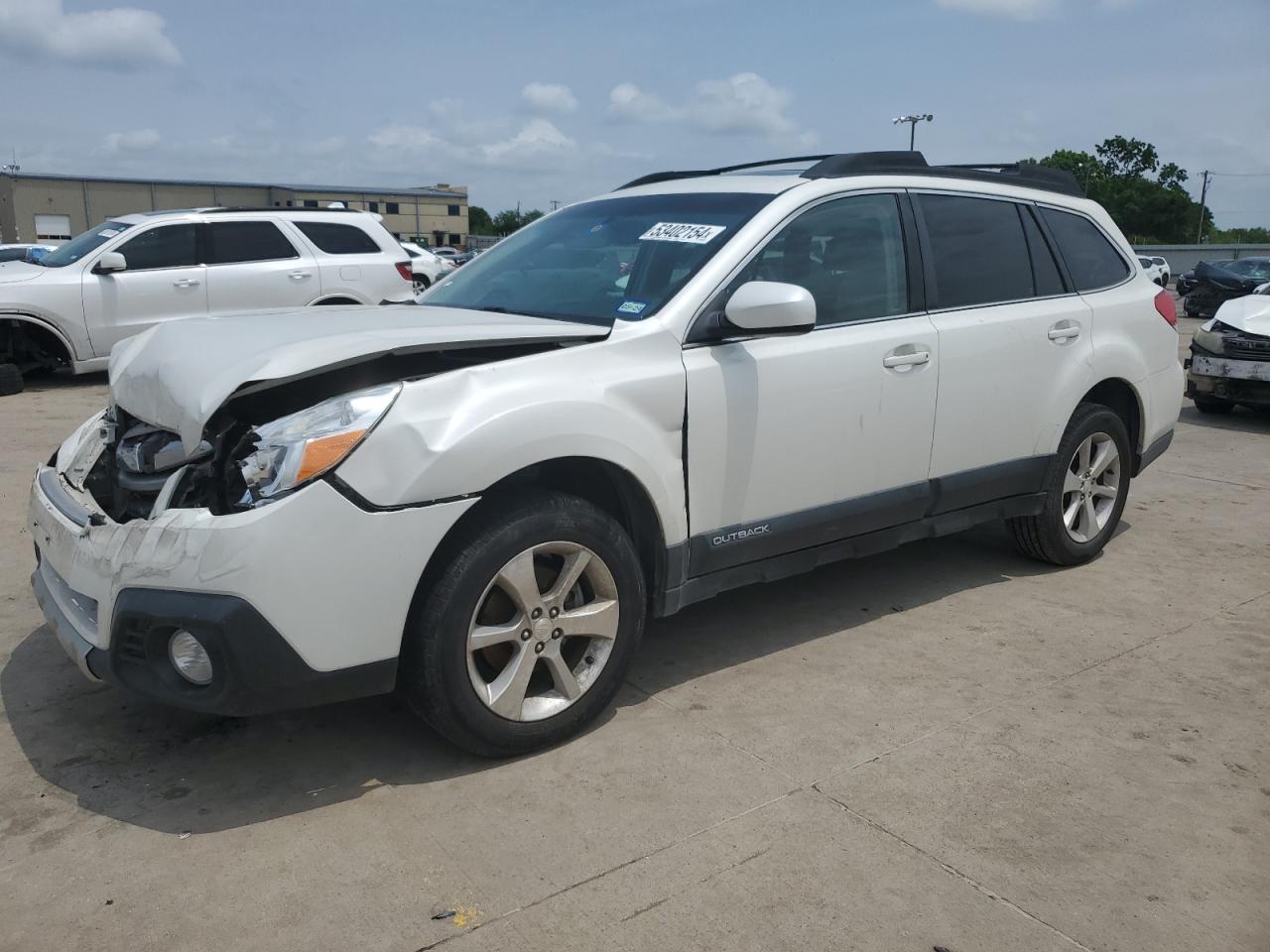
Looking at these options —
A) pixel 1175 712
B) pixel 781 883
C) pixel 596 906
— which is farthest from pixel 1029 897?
pixel 1175 712

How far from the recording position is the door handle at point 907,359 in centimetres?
405

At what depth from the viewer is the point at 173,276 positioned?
415 inches

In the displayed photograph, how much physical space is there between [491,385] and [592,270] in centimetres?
108

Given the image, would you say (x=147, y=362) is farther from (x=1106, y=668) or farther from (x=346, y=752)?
(x=1106, y=668)

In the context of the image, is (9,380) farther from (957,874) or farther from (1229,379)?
(1229,379)

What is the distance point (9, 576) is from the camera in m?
4.84

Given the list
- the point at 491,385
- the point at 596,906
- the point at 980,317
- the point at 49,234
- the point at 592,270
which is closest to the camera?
the point at 596,906

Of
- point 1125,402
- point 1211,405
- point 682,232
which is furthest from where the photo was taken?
point 1211,405

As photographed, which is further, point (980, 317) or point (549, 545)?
point (980, 317)

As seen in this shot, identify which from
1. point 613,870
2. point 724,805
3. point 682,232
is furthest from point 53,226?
point 613,870

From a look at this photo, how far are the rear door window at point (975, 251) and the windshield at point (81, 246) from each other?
8.82m

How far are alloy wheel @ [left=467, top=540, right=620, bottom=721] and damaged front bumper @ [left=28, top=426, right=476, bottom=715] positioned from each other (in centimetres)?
27

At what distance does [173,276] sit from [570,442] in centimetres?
872

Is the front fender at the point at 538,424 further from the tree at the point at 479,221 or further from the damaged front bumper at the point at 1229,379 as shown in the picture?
the tree at the point at 479,221
